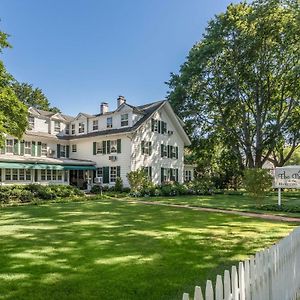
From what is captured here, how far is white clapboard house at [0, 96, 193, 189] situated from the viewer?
28.7m

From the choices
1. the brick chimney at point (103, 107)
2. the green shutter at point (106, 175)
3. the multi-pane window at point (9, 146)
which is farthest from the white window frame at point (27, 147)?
the brick chimney at point (103, 107)

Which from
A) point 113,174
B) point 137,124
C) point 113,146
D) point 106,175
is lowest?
point 106,175

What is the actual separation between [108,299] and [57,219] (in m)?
7.98

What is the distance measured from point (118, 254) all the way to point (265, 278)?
12.5ft

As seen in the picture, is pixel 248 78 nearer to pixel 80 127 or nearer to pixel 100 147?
pixel 100 147

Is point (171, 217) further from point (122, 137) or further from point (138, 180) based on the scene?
point (122, 137)

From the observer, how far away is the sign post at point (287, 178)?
16328 mm

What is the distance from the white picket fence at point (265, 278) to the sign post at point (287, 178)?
504 inches

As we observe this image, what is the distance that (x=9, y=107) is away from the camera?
58.3 feet

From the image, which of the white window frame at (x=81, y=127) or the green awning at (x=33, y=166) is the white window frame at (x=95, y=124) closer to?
the white window frame at (x=81, y=127)

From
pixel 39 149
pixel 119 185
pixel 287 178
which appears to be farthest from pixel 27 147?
pixel 287 178

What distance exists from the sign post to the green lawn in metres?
5.85

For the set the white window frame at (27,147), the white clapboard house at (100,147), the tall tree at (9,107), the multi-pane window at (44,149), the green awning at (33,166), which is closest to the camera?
the tall tree at (9,107)

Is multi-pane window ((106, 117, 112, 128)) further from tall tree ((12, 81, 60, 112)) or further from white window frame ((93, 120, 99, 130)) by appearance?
Result: tall tree ((12, 81, 60, 112))
